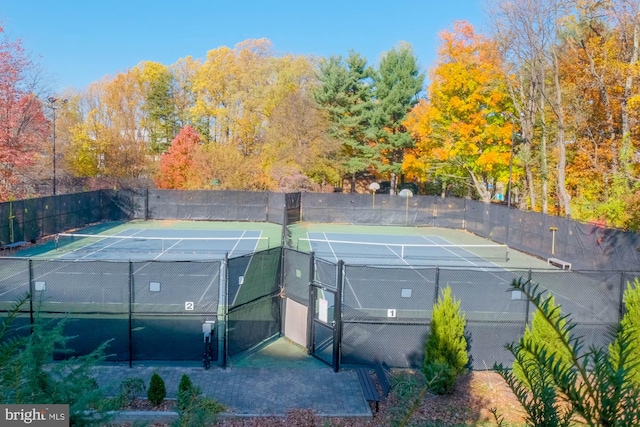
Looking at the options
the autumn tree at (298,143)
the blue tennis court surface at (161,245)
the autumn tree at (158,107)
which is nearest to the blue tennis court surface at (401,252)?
the blue tennis court surface at (161,245)

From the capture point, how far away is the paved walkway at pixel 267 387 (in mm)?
7867

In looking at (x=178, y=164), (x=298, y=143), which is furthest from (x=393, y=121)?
(x=178, y=164)

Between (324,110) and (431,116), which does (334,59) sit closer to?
(324,110)

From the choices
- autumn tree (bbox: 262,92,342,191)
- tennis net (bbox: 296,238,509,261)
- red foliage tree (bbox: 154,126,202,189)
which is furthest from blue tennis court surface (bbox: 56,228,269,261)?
autumn tree (bbox: 262,92,342,191)

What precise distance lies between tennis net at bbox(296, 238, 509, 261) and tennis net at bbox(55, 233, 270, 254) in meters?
2.77

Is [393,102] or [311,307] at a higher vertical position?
[393,102]

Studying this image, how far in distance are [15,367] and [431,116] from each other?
119 feet

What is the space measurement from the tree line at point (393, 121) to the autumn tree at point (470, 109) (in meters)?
0.10

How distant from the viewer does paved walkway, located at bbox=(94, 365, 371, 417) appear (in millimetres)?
7867

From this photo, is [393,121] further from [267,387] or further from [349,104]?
[267,387]

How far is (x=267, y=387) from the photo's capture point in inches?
339

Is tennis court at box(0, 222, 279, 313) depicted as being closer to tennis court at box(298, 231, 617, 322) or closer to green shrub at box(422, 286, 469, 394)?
tennis court at box(298, 231, 617, 322)

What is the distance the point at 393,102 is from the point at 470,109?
10022mm

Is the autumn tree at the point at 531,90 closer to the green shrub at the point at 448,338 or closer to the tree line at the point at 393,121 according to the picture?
the tree line at the point at 393,121
